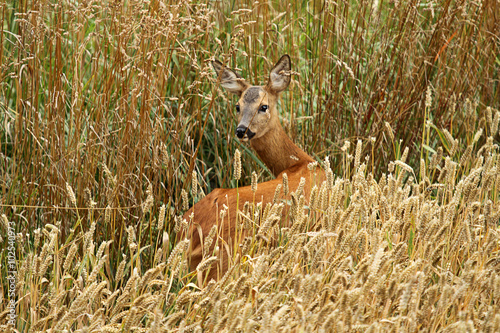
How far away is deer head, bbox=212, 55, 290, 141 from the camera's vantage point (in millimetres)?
4102

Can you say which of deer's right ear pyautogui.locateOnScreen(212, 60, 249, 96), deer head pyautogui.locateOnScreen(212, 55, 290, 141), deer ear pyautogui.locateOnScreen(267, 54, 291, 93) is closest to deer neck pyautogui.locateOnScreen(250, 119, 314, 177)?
deer head pyautogui.locateOnScreen(212, 55, 290, 141)

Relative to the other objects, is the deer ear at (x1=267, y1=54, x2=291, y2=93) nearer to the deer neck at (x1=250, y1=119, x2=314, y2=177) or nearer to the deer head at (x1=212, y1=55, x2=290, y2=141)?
the deer head at (x1=212, y1=55, x2=290, y2=141)

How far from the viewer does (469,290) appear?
2160 millimetres

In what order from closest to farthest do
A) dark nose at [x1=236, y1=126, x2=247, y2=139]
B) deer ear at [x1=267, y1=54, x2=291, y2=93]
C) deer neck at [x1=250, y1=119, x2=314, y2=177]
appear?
dark nose at [x1=236, y1=126, x2=247, y2=139]
deer ear at [x1=267, y1=54, x2=291, y2=93]
deer neck at [x1=250, y1=119, x2=314, y2=177]

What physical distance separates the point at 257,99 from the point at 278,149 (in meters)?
0.36

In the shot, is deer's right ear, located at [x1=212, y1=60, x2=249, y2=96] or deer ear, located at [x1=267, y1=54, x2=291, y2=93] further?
deer's right ear, located at [x1=212, y1=60, x2=249, y2=96]

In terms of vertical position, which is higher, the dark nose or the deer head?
the deer head

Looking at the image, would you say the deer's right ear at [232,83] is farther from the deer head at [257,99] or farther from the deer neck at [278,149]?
the deer neck at [278,149]

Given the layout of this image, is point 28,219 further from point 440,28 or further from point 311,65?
point 440,28

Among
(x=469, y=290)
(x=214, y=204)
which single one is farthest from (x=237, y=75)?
(x=469, y=290)

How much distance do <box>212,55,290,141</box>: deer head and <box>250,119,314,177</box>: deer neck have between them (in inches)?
1.9

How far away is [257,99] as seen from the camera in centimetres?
421

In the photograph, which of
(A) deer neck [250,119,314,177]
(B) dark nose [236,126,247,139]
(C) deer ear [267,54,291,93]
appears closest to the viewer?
(B) dark nose [236,126,247,139]

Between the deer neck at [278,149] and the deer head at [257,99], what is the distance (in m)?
0.05
